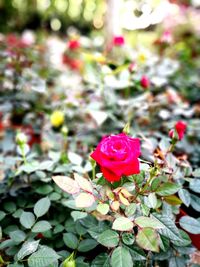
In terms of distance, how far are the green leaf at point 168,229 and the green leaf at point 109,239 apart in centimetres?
10

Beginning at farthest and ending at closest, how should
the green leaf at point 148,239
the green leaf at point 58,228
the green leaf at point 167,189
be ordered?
the green leaf at point 58,228
the green leaf at point 167,189
the green leaf at point 148,239

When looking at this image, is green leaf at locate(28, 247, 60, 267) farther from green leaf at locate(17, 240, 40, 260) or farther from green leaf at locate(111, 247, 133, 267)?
green leaf at locate(111, 247, 133, 267)

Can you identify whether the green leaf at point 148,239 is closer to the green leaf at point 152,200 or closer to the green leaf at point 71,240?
the green leaf at point 152,200

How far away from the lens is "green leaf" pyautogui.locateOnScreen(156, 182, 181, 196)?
26.0 inches

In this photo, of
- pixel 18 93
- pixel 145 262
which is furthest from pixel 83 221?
pixel 18 93

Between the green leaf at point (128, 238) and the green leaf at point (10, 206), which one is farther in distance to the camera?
the green leaf at point (10, 206)

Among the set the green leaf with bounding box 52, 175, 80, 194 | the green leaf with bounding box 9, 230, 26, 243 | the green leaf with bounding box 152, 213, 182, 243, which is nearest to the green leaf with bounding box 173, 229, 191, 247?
the green leaf with bounding box 152, 213, 182, 243

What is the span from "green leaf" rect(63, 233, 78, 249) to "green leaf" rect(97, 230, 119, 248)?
15 centimetres

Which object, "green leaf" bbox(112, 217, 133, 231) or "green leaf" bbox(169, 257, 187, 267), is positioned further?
"green leaf" bbox(169, 257, 187, 267)

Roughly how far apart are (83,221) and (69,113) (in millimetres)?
696

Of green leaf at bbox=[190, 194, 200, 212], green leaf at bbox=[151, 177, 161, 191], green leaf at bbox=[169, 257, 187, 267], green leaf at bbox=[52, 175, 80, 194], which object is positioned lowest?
green leaf at bbox=[169, 257, 187, 267]

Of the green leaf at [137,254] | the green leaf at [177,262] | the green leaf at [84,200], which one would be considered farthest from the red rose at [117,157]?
the green leaf at [177,262]

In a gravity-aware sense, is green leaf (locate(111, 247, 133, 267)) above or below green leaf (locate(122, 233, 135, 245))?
below

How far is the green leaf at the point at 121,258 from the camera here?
1.84 ft
